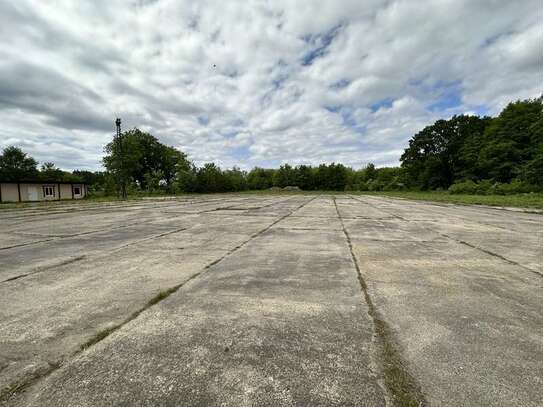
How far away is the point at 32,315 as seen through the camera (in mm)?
2461

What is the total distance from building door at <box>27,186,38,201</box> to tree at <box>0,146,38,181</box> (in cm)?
3582

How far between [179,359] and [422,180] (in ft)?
194

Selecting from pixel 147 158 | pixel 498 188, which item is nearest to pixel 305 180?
pixel 147 158

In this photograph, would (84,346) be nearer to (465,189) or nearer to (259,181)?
(465,189)

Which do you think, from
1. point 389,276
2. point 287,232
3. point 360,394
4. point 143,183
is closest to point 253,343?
point 360,394

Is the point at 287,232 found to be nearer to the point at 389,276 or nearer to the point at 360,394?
the point at 389,276

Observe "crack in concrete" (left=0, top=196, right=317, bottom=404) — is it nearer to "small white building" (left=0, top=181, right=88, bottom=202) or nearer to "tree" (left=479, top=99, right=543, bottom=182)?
"small white building" (left=0, top=181, right=88, bottom=202)

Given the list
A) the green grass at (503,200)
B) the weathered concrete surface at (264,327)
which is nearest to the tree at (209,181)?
the green grass at (503,200)

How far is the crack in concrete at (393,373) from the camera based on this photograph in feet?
4.85

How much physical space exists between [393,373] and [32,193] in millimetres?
42987

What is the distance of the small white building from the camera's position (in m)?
30.6

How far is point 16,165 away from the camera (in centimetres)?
6125

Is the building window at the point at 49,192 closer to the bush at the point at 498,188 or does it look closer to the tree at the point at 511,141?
the bush at the point at 498,188

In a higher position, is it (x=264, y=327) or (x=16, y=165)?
(x=16, y=165)
